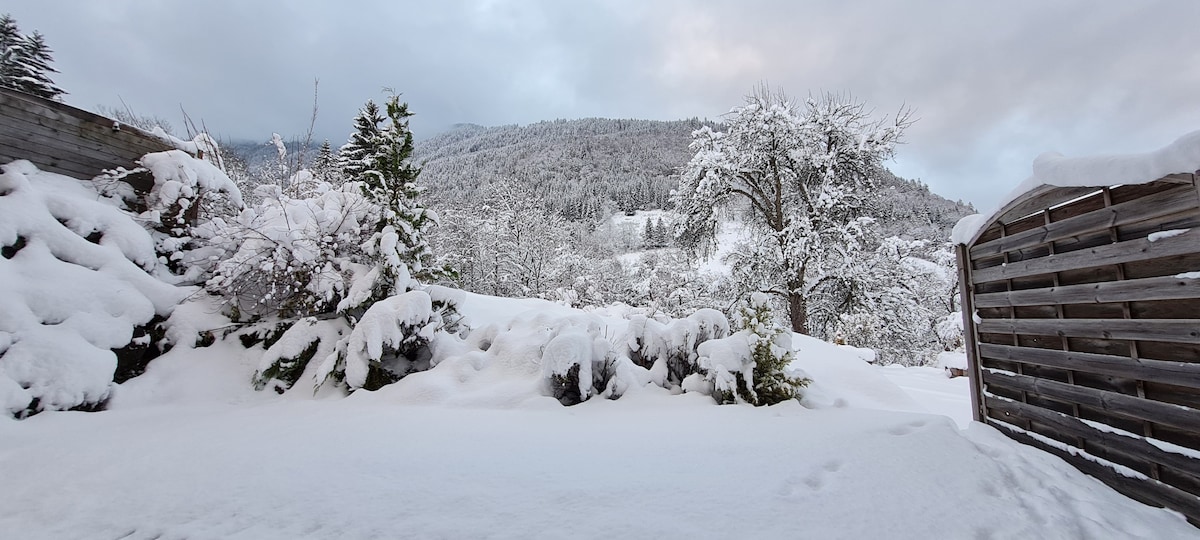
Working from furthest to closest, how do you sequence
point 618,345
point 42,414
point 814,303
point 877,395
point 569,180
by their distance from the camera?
point 569,180
point 814,303
point 618,345
point 877,395
point 42,414

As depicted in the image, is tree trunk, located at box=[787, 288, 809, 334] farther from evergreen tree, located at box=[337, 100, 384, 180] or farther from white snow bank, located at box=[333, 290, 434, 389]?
evergreen tree, located at box=[337, 100, 384, 180]

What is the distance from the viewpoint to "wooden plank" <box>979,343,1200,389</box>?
76.9 inches

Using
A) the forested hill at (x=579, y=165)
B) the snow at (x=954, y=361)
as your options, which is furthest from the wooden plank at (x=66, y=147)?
the forested hill at (x=579, y=165)

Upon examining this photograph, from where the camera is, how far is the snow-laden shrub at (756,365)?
372 cm

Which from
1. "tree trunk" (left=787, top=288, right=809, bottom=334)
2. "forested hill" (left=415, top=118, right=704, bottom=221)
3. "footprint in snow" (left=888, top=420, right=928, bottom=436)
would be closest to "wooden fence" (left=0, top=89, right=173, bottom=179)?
"footprint in snow" (left=888, top=420, right=928, bottom=436)

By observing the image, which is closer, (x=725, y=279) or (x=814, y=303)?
(x=814, y=303)

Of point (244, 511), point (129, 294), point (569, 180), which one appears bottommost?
point (244, 511)

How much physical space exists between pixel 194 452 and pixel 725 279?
10400 mm

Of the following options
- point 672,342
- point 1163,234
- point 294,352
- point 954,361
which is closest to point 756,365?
point 672,342

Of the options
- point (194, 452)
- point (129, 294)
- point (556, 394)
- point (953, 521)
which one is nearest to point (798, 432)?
point (953, 521)

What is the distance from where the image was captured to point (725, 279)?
11.0 metres

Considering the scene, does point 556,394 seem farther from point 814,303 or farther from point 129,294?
point 814,303

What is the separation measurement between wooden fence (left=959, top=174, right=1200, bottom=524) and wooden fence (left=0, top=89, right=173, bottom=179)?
9243 millimetres

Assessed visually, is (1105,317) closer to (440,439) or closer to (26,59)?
(440,439)
